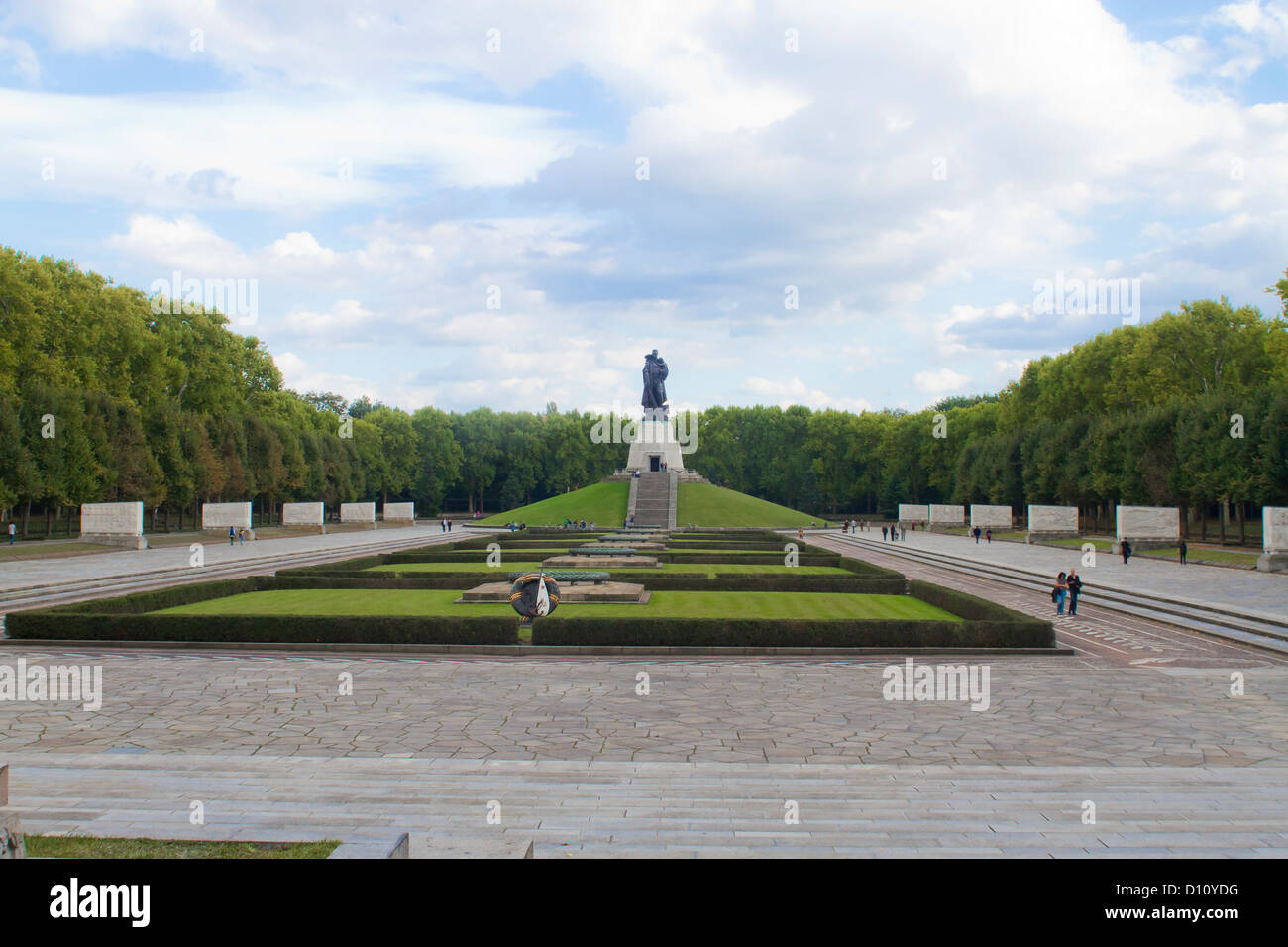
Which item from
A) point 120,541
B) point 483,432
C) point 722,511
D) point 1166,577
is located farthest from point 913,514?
point 120,541

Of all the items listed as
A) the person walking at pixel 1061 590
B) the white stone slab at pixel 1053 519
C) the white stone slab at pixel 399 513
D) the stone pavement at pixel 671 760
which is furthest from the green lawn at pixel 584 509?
the stone pavement at pixel 671 760

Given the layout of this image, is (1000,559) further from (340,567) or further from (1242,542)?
(340,567)

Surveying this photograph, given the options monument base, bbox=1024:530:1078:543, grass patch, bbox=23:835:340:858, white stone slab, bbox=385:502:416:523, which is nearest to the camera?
grass patch, bbox=23:835:340:858

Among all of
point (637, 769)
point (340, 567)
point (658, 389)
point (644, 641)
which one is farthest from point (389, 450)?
point (637, 769)

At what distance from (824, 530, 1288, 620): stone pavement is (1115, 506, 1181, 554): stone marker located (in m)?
2.17

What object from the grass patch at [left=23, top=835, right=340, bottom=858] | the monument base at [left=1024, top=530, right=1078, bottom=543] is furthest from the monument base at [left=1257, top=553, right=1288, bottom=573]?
the grass patch at [left=23, top=835, right=340, bottom=858]

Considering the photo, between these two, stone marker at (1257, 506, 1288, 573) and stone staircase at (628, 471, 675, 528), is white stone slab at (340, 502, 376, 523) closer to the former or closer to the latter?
stone staircase at (628, 471, 675, 528)

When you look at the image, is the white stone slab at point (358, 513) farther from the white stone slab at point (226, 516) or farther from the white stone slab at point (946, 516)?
the white stone slab at point (946, 516)

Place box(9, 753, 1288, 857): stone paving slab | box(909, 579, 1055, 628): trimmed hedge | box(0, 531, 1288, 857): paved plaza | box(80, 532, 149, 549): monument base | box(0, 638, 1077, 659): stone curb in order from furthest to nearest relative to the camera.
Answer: box(80, 532, 149, 549): monument base
box(909, 579, 1055, 628): trimmed hedge
box(0, 638, 1077, 659): stone curb
box(0, 531, 1288, 857): paved plaza
box(9, 753, 1288, 857): stone paving slab

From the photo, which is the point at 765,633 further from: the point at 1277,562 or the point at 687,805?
the point at 1277,562

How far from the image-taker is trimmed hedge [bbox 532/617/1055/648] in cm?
1736

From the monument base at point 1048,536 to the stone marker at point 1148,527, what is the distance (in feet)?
35.6

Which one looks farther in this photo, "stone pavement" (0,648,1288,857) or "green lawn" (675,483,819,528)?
"green lawn" (675,483,819,528)
